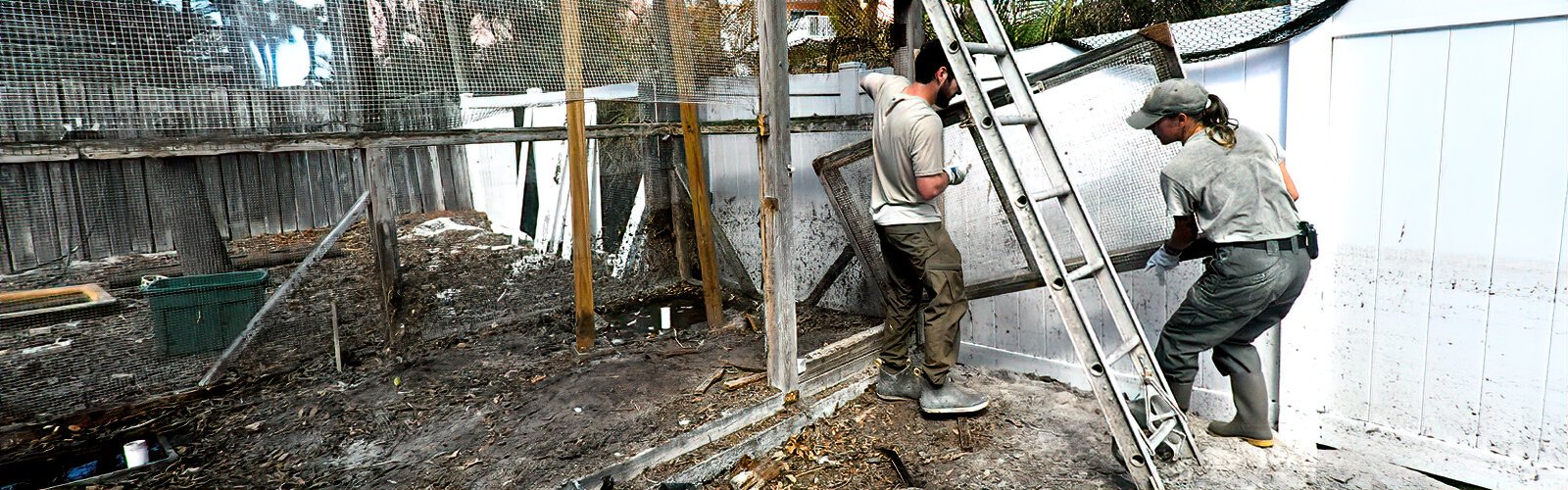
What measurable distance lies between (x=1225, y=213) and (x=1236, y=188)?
0.10 metres

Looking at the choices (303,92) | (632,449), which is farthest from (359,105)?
(632,449)

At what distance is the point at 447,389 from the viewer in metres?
4.37

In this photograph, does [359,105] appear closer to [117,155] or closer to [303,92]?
[303,92]

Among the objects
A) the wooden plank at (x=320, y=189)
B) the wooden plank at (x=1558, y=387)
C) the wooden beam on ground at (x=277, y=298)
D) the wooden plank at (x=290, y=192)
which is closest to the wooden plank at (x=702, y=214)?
A: the wooden beam on ground at (x=277, y=298)

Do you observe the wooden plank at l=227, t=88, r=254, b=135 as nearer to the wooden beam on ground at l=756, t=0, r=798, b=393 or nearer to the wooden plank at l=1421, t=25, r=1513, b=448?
the wooden beam on ground at l=756, t=0, r=798, b=393

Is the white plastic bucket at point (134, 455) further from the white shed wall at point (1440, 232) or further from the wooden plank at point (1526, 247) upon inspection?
the wooden plank at point (1526, 247)

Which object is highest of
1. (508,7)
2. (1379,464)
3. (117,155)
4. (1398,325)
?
(508,7)

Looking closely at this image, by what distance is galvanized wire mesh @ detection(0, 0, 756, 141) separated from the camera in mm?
2391

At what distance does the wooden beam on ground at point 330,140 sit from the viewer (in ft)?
10.5

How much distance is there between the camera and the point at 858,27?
15.4 feet

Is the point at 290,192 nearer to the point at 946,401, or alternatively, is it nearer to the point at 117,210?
the point at 117,210

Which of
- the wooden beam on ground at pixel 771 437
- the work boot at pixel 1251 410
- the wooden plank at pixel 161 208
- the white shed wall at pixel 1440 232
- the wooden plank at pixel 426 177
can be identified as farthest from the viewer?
the wooden plank at pixel 426 177

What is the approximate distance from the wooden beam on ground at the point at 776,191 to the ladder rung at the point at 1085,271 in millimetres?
1375

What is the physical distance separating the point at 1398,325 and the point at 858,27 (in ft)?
9.87
